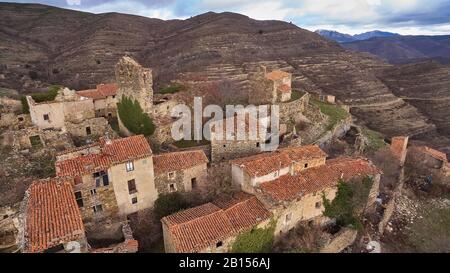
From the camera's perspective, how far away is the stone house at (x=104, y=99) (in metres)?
35.7

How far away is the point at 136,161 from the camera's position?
20734 millimetres

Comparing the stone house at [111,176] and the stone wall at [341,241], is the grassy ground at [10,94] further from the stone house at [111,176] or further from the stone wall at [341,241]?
the stone wall at [341,241]

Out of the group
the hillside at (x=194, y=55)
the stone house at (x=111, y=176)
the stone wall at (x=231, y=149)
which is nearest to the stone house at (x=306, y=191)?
the stone wall at (x=231, y=149)

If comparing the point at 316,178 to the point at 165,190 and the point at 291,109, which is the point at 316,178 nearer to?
the point at 165,190

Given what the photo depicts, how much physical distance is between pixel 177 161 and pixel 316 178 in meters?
10.3

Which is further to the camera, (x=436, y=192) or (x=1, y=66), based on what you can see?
(x=1, y=66)

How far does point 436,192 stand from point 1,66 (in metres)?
84.2

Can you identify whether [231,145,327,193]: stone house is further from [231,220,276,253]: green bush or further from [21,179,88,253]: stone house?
[21,179,88,253]: stone house

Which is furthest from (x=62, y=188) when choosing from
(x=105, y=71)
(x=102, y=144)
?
(x=105, y=71)

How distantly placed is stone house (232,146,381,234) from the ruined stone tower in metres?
11.8

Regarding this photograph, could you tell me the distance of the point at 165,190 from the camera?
75.0 ft

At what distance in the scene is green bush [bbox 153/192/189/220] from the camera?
22219 millimetres

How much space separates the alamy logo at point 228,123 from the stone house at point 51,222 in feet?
44.2
